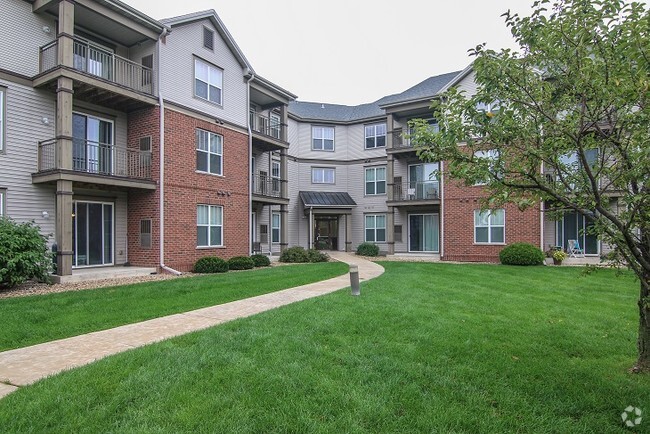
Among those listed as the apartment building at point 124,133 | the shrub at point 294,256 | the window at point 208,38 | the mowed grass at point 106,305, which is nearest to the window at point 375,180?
the shrub at point 294,256

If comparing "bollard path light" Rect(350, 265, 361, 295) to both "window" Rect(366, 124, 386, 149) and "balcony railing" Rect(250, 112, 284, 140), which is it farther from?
"window" Rect(366, 124, 386, 149)

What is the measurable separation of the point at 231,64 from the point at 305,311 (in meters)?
14.4

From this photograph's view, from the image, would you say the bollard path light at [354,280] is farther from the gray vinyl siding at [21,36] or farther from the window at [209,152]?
the gray vinyl siding at [21,36]

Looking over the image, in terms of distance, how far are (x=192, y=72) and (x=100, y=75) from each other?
338 centimetres

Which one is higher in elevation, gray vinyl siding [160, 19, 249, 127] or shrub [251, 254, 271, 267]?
gray vinyl siding [160, 19, 249, 127]

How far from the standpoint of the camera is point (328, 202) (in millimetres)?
25734

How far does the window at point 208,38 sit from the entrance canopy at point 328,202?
35.9ft

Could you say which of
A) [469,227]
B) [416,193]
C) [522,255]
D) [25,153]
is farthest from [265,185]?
[522,255]

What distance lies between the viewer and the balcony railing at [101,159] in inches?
483

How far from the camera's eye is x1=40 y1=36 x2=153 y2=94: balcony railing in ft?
40.6

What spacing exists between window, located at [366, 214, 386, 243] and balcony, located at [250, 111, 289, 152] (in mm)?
8138

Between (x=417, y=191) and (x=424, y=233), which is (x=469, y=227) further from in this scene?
(x=417, y=191)

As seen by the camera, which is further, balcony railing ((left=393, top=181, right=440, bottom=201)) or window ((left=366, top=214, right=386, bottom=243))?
window ((left=366, top=214, right=386, bottom=243))

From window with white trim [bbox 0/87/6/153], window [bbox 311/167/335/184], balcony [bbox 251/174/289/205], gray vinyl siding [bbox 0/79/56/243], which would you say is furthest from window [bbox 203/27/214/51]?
window [bbox 311/167/335/184]
